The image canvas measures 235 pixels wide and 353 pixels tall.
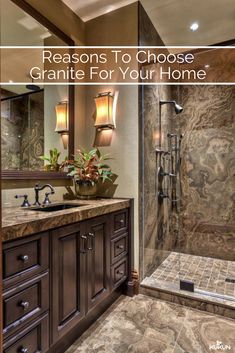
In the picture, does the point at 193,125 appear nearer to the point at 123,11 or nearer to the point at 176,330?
the point at 123,11

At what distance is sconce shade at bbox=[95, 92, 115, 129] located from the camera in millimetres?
2344

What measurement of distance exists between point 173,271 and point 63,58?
8.37ft

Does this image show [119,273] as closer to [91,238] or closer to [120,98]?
[91,238]

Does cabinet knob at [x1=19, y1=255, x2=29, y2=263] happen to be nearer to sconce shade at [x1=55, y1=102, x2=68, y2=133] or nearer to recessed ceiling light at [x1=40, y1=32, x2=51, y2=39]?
sconce shade at [x1=55, y1=102, x2=68, y2=133]

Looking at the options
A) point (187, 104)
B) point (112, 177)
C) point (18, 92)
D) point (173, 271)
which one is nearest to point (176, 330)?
point (173, 271)

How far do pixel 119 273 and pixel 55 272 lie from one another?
0.89 meters

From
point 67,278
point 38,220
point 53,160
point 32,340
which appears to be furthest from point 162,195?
point 32,340

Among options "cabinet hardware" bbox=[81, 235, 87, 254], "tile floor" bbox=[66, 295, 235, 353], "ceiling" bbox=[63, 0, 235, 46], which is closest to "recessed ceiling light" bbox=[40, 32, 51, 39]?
"ceiling" bbox=[63, 0, 235, 46]

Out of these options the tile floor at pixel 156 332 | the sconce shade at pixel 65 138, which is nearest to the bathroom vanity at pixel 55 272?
the tile floor at pixel 156 332

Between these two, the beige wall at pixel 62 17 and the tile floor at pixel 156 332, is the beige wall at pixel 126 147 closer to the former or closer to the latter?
the tile floor at pixel 156 332

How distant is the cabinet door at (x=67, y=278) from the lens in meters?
1.34

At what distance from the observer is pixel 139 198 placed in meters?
2.29

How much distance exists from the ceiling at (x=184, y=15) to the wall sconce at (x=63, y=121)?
1.04m

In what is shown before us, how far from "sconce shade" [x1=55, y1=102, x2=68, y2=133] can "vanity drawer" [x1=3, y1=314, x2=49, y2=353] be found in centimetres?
160
